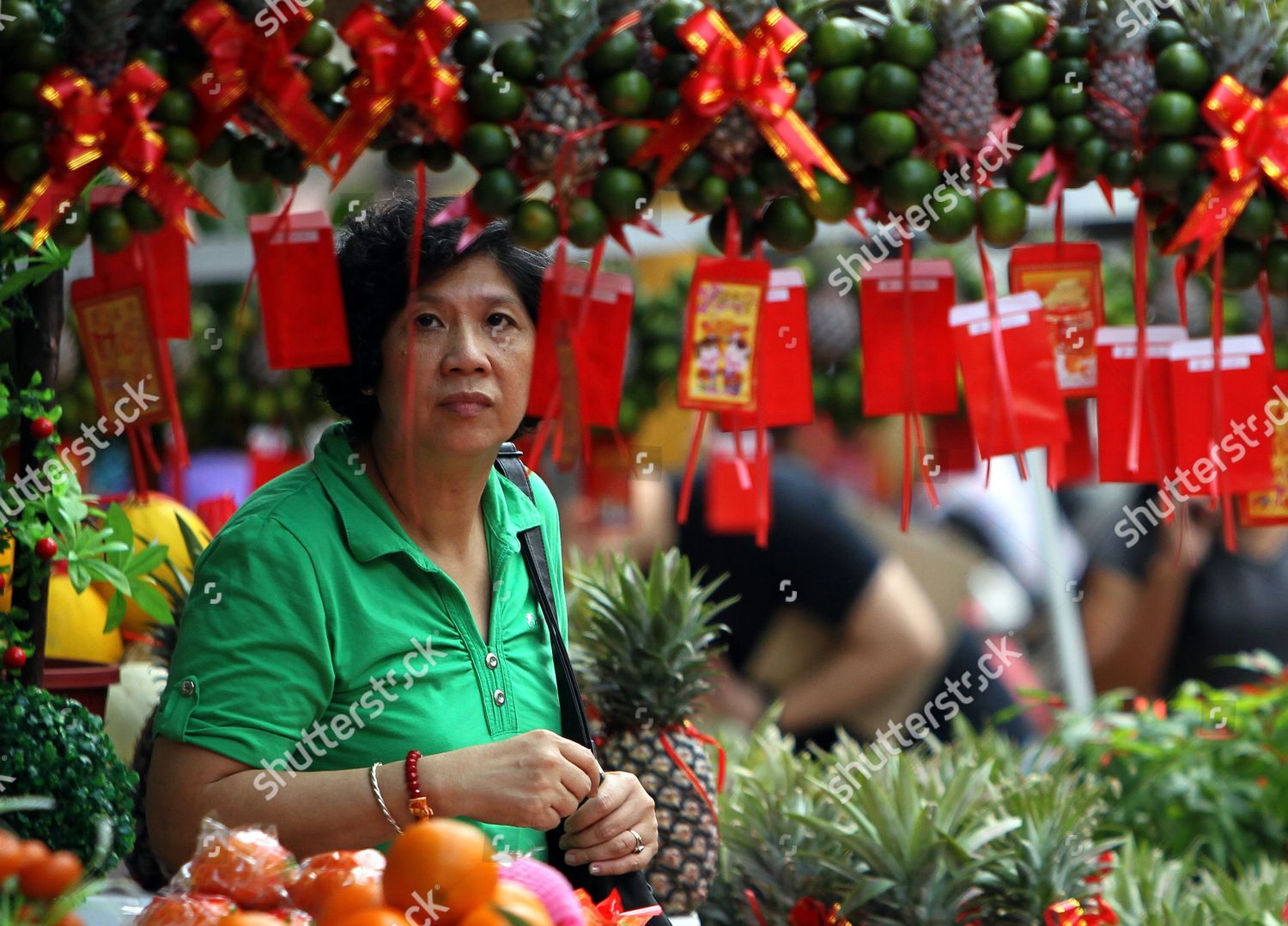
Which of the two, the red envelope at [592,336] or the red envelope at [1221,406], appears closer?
the red envelope at [592,336]

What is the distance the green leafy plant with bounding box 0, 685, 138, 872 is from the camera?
73.0 inches

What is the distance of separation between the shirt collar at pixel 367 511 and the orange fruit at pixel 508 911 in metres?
0.79

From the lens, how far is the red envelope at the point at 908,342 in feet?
7.63

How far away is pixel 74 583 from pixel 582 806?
832 millimetres

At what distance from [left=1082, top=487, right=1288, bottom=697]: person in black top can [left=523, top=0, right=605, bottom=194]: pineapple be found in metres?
3.05

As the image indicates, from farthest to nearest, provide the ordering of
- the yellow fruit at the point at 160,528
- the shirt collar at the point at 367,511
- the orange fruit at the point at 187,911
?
the yellow fruit at the point at 160,528 < the shirt collar at the point at 367,511 < the orange fruit at the point at 187,911

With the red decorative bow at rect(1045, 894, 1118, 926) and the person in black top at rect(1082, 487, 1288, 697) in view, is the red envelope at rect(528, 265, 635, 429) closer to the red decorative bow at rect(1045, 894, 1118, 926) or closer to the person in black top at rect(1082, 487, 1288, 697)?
the red decorative bow at rect(1045, 894, 1118, 926)

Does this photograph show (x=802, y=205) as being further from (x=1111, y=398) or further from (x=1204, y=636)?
(x=1204, y=636)

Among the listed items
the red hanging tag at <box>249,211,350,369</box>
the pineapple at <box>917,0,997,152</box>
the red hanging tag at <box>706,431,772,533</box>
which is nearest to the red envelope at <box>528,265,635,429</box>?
the red hanging tag at <box>249,211,350,369</box>

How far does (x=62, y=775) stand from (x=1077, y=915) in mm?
1726

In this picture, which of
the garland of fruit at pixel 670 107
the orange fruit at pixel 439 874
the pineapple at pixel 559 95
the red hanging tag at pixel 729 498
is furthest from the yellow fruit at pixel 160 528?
the orange fruit at pixel 439 874

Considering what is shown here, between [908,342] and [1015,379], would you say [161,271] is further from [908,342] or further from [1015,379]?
[1015,379]

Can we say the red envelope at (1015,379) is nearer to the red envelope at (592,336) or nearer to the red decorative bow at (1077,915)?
the red envelope at (592,336)

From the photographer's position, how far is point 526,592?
2270 mm
